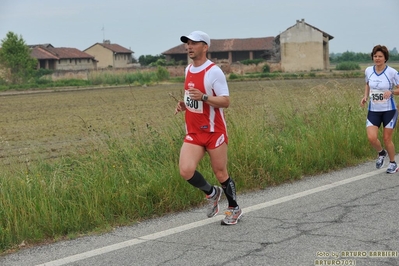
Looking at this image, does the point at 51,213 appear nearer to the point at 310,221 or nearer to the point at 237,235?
the point at 237,235

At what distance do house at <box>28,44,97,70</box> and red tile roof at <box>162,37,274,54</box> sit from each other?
62.2 ft

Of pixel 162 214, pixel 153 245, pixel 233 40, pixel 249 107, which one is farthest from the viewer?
pixel 233 40

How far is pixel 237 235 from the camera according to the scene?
18.0 feet

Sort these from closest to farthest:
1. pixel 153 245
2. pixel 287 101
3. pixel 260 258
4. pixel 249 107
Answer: pixel 260 258, pixel 153 245, pixel 249 107, pixel 287 101

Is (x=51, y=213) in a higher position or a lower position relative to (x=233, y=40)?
lower

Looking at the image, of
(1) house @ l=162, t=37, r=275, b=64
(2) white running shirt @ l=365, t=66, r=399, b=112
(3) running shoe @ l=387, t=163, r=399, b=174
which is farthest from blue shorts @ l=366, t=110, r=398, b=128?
(1) house @ l=162, t=37, r=275, b=64

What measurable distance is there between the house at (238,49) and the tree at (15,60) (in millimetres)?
31278

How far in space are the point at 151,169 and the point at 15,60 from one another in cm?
7279

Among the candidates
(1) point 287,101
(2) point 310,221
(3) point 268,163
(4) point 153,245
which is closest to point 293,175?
(3) point 268,163

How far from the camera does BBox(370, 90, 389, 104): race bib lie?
866 cm

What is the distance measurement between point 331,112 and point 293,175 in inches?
143

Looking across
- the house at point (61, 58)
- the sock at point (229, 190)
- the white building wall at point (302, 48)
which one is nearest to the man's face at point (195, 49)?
the sock at point (229, 190)

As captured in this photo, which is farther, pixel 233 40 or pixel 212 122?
pixel 233 40

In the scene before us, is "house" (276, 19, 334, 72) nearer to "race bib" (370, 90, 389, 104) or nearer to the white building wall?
the white building wall
